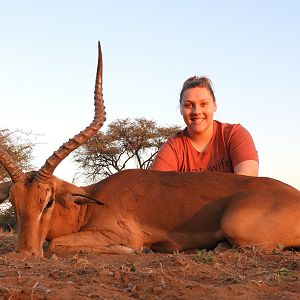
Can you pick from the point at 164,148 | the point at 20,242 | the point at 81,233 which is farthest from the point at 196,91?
the point at 20,242

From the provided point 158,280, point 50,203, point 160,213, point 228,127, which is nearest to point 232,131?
point 228,127

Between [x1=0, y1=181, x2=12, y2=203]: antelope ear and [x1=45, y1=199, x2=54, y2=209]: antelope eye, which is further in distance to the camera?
[x1=0, y1=181, x2=12, y2=203]: antelope ear

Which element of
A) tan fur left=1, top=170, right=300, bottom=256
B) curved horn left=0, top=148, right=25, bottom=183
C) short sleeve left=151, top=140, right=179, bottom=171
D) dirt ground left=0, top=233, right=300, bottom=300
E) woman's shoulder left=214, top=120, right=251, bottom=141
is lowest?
dirt ground left=0, top=233, right=300, bottom=300

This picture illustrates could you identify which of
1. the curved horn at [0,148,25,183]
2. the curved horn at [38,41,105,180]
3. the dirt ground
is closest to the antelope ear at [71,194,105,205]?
the curved horn at [38,41,105,180]

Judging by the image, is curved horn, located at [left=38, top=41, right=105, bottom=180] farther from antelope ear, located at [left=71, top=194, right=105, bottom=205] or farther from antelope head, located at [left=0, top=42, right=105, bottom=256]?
antelope ear, located at [left=71, top=194, right=105, bottom=205]

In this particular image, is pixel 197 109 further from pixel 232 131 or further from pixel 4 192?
pixel 4 192

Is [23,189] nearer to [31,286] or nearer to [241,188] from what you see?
[241,188]

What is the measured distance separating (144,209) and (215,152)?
4.87ft

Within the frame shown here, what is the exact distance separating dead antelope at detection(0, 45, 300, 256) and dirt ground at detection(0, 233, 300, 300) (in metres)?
1.08

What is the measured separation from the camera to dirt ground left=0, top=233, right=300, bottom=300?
305cm

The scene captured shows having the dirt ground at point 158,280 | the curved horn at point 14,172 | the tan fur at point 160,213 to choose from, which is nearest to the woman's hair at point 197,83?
the tan fur at point 160,213

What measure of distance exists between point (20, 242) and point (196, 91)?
3096mm

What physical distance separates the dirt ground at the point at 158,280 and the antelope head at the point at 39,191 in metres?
0.92

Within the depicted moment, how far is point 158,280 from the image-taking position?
11.0 feet
